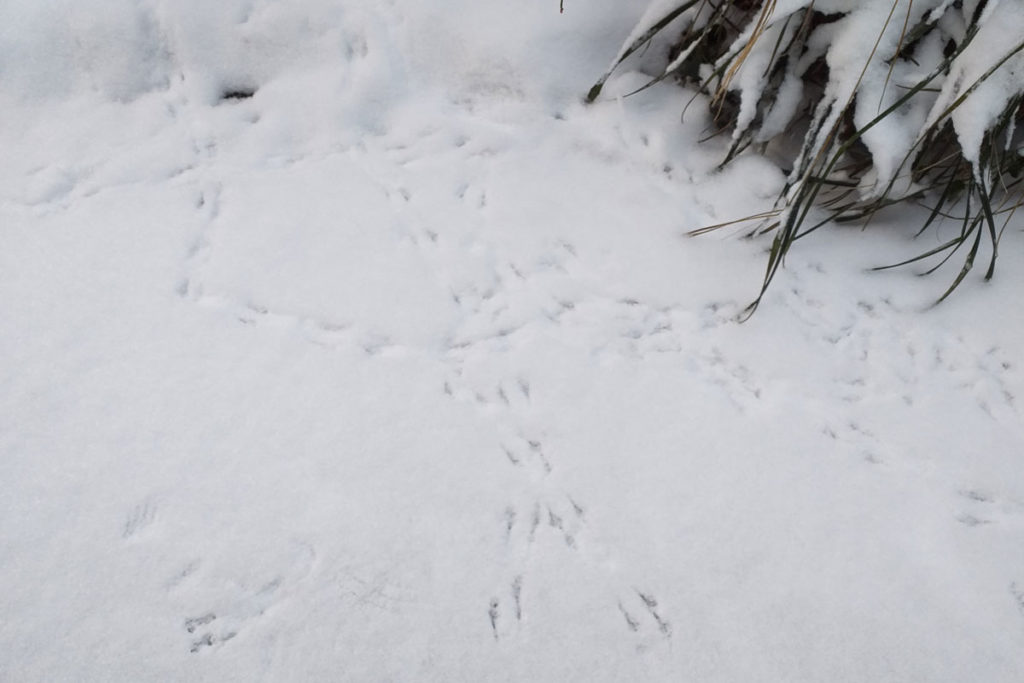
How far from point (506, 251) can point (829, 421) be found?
504 mm

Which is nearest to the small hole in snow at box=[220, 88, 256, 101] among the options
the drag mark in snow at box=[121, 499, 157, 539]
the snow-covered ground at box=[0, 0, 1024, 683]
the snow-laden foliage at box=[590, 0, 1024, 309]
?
the snow-covered ground at box=[0, 0, 1024, 683]

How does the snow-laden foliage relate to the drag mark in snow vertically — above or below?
above

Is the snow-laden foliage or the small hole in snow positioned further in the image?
the small hole in snow

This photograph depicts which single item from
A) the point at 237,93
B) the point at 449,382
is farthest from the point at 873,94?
the point at 237,93

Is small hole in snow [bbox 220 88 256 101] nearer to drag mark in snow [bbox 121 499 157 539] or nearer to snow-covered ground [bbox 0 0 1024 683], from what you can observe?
snow-covered ground [bbox 0 0 1024 683]

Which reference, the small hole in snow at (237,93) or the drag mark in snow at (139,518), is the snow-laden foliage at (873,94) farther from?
the drag mark in snow at (139,518)

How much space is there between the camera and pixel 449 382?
0.83m

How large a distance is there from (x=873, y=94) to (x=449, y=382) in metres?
0.69

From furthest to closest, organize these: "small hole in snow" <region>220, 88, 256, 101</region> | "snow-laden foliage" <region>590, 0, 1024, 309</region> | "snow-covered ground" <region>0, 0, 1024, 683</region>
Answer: "small hole in snow" <region>220, 88, 256, 101</region>
"snow-laden foliage" <region>590, 0, 1024, 309</region>
"snow-covered ground" <region>0, 0, 1024, 683</region>

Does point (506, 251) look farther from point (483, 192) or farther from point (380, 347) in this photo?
point (380, 347)

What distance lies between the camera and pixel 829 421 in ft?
2.67

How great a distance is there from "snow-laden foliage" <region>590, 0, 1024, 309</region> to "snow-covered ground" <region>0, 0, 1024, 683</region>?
0.07 meters

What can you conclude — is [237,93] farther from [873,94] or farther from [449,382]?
[873,94]

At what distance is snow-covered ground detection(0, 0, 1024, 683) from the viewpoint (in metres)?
0.67
